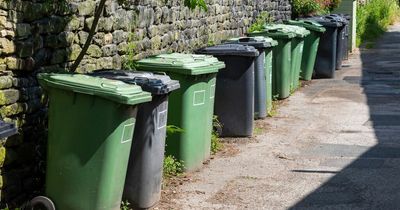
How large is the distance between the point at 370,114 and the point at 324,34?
487 cm

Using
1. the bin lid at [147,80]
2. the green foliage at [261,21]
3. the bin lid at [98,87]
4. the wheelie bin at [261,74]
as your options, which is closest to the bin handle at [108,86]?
the bin lid at [98,87]

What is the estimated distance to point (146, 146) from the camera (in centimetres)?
639

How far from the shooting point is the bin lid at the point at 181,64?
299 inches

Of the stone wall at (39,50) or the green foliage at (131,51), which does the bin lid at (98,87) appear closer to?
the stone wall at (39,50)

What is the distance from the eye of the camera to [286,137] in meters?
10.0

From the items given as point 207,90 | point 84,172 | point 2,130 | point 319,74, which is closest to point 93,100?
point 84,172

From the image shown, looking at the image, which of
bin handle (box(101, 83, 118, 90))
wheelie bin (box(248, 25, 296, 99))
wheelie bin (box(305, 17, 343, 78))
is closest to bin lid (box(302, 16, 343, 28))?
wheelie bin (box(305, 17, 343, 78))

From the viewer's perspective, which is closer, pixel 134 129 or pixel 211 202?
pixel 134 129

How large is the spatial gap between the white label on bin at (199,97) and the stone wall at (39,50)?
0.97 m

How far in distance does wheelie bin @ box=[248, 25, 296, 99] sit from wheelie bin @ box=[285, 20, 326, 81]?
221 centimetres

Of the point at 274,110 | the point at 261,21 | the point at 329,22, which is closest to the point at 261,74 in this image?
the point at 274,110

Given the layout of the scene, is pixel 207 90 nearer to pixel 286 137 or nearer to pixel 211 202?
pixel 211 202

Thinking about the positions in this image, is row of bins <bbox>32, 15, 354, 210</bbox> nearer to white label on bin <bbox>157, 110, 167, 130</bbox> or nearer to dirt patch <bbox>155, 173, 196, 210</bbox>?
white label on bin <bbox>157, 110, 167, 130</bbox>

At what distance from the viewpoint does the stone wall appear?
6.02m
